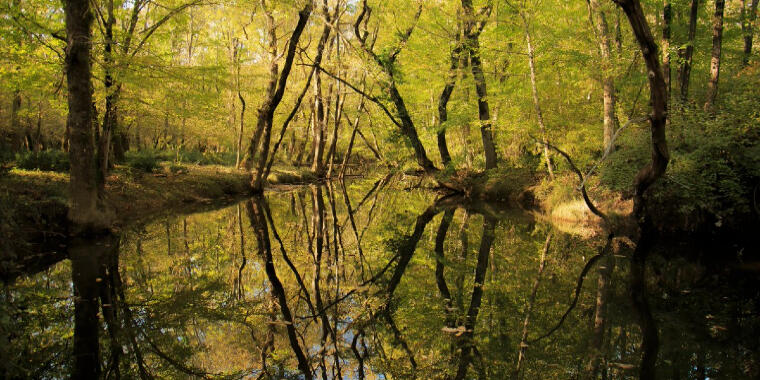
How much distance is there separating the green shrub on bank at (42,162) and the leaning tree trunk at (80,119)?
4.85m

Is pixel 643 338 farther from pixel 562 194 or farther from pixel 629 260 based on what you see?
pixel 562 194

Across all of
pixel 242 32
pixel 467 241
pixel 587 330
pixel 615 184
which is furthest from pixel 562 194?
pixel 242 32

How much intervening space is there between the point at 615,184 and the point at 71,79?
13.0 meters

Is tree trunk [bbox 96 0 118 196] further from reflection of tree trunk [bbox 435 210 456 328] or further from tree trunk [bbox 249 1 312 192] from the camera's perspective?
reflection of tree trunk [bbox 435 210 456 328]

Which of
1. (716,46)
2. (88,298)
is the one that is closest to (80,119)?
(88,298)

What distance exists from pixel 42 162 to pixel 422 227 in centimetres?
1165

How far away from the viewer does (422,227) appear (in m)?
12.6

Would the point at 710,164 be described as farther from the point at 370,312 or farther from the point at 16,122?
the point at 16,122

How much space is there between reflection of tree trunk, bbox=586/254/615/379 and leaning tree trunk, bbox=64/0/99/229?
33.3 feet

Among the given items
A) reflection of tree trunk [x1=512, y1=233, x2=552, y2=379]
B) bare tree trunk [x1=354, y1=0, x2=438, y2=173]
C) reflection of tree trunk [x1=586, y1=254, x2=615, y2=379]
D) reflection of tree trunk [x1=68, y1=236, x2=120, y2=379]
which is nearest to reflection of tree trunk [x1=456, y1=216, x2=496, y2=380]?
reflection of tree trunk [x1=512, y1=233, x2=552, y2=379]

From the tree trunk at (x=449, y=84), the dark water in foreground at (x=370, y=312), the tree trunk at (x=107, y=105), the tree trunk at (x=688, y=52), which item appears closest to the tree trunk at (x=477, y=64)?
the tree trunk at (x=449, y=84)

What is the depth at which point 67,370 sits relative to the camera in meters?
3.98

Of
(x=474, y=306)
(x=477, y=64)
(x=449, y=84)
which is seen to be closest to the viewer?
(x=474, y=306)

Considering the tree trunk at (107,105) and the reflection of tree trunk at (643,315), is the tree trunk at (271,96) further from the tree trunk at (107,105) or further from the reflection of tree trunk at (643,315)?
the reflection of tree trunk at (643,315)
